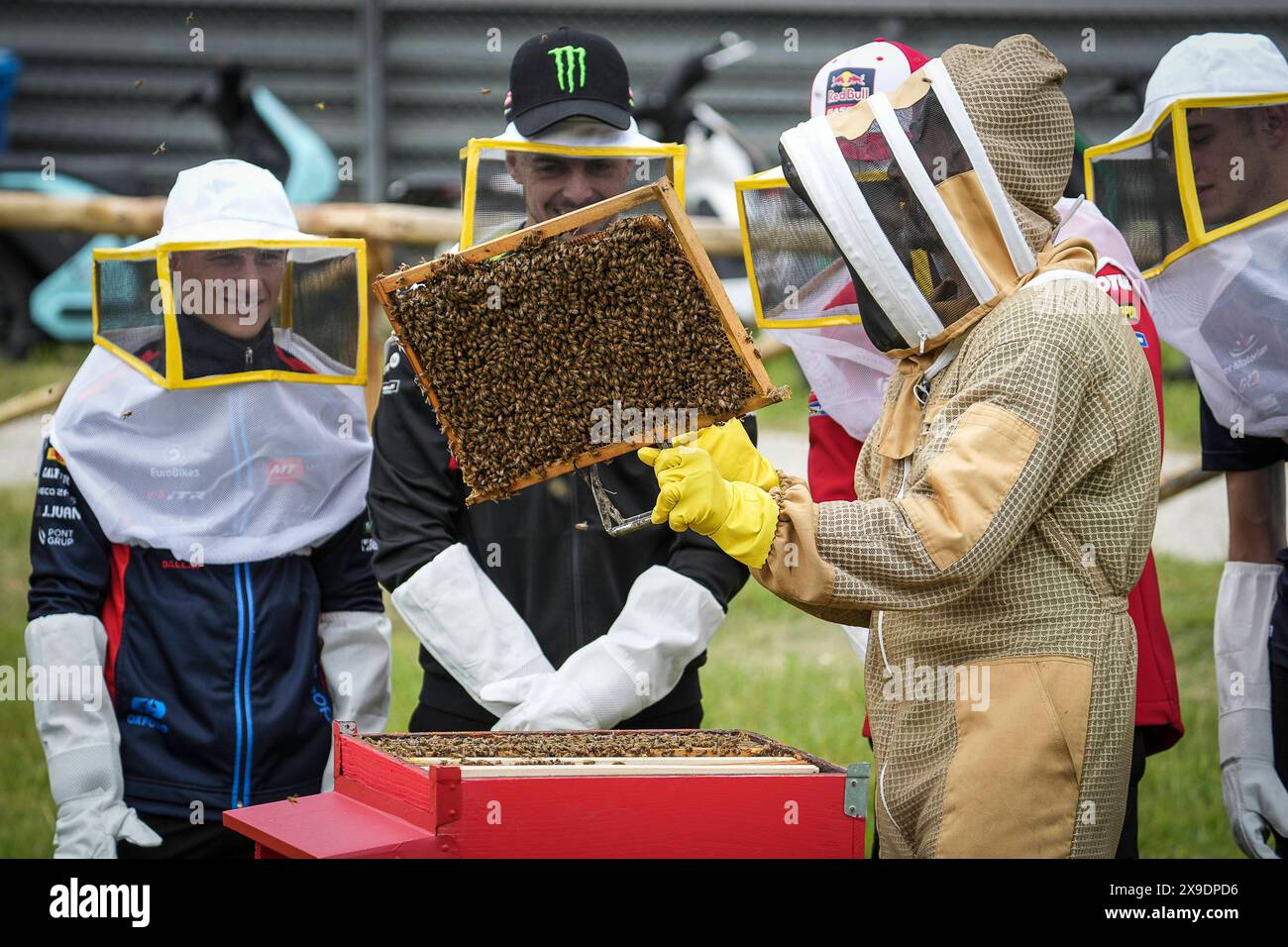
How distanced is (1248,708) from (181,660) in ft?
8.61

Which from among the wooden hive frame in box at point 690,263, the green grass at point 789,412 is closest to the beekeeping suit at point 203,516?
the wooden hive frame in box at point 690,263

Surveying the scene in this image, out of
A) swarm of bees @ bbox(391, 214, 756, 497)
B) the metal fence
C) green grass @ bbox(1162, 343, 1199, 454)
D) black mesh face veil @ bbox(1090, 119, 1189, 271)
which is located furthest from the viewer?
the metal fence

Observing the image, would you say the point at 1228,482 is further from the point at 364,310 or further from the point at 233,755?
the point at 233,755

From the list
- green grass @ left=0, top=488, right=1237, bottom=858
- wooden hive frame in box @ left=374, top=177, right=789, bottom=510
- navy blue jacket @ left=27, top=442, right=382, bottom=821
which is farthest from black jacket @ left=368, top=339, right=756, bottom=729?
green grass @ left=0, top=488, right=1237, bottom=858

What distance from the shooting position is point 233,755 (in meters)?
3.31

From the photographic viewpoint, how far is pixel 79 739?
125 inches

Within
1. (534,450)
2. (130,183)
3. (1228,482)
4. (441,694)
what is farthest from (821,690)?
(130,183)

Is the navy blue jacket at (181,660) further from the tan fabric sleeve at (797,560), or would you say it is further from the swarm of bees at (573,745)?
the tan fabric sleeve at (797,560)

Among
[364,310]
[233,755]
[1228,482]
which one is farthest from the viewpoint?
[1228,482]

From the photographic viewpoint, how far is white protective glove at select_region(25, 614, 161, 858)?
312cm

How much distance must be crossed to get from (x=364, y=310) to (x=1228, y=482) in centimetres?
232

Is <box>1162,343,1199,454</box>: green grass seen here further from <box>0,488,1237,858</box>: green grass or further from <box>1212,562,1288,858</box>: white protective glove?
<box>1212,562,1288,858</box>: white protective glove

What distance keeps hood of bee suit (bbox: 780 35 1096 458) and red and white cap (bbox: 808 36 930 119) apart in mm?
1034

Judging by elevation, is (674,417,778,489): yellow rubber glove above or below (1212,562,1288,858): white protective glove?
above
